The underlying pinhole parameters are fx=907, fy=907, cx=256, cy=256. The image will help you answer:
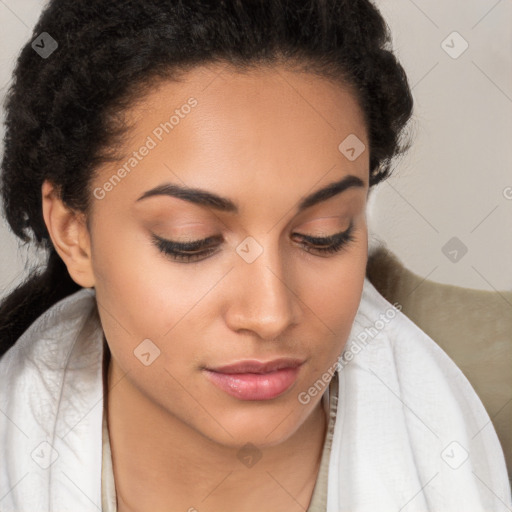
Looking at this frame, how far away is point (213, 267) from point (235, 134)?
0.20m

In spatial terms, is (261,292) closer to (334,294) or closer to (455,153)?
(334,294)

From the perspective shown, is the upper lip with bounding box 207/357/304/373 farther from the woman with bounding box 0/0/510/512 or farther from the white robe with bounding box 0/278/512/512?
the white robe with bounding box 0/278/512/512

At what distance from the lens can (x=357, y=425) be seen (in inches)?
66.7

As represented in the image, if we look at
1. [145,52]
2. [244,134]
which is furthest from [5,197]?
[244,134]

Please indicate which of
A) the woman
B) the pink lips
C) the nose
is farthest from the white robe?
the nose

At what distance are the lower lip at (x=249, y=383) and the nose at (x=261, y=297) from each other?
0.08 m

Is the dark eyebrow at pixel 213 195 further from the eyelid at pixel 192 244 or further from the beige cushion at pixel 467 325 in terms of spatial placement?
the beige cushion at pixel 467 325

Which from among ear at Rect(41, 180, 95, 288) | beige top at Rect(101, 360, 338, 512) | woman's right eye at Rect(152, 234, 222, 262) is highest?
woman's right eye at Rect(152, 234, 222, 262)

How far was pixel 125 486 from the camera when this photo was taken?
1668 millimetres

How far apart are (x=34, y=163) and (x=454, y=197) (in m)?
1.14

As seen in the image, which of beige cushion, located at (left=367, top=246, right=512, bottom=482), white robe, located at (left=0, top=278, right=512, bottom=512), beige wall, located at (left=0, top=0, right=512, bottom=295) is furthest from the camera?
beige wall, located at (left=0, top=0, right=512, bottom=295)

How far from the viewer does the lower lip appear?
4.42 feet

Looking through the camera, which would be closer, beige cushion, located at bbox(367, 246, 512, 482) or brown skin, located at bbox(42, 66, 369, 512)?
brown skin, located at bbox(42, 66, 369, 512)

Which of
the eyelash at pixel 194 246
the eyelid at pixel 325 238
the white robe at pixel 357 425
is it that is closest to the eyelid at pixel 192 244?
the eyelash at pixel 194 246
